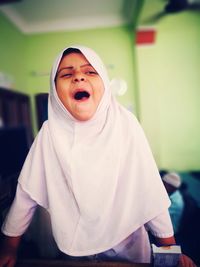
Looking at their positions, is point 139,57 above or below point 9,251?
above

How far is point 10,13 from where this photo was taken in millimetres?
583

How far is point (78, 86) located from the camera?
16.0 inches

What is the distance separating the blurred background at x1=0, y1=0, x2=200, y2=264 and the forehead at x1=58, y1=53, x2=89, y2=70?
72 millimetres

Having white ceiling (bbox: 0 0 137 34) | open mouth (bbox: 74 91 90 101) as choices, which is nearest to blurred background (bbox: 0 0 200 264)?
white ceiling (bbox: 0 0 137 34)

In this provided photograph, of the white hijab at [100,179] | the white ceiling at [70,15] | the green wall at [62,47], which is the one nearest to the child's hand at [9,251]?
the white hijab at [100,179]

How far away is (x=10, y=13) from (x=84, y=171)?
0.55 meters

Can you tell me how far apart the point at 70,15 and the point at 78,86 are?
30 cm

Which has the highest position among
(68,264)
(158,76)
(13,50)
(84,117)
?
(13,50)

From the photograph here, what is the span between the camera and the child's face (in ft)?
1.35

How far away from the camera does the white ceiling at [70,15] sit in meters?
0.53

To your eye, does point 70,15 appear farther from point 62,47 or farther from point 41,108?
point 41,108

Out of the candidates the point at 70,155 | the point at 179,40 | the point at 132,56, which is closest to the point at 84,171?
the point at 70,155

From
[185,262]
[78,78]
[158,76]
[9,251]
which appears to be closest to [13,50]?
[78,78]

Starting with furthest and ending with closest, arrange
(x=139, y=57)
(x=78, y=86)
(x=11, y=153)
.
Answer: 1. (x=11, y=153)
2. (x=139, y=57)
3. (x=78, y=86)
